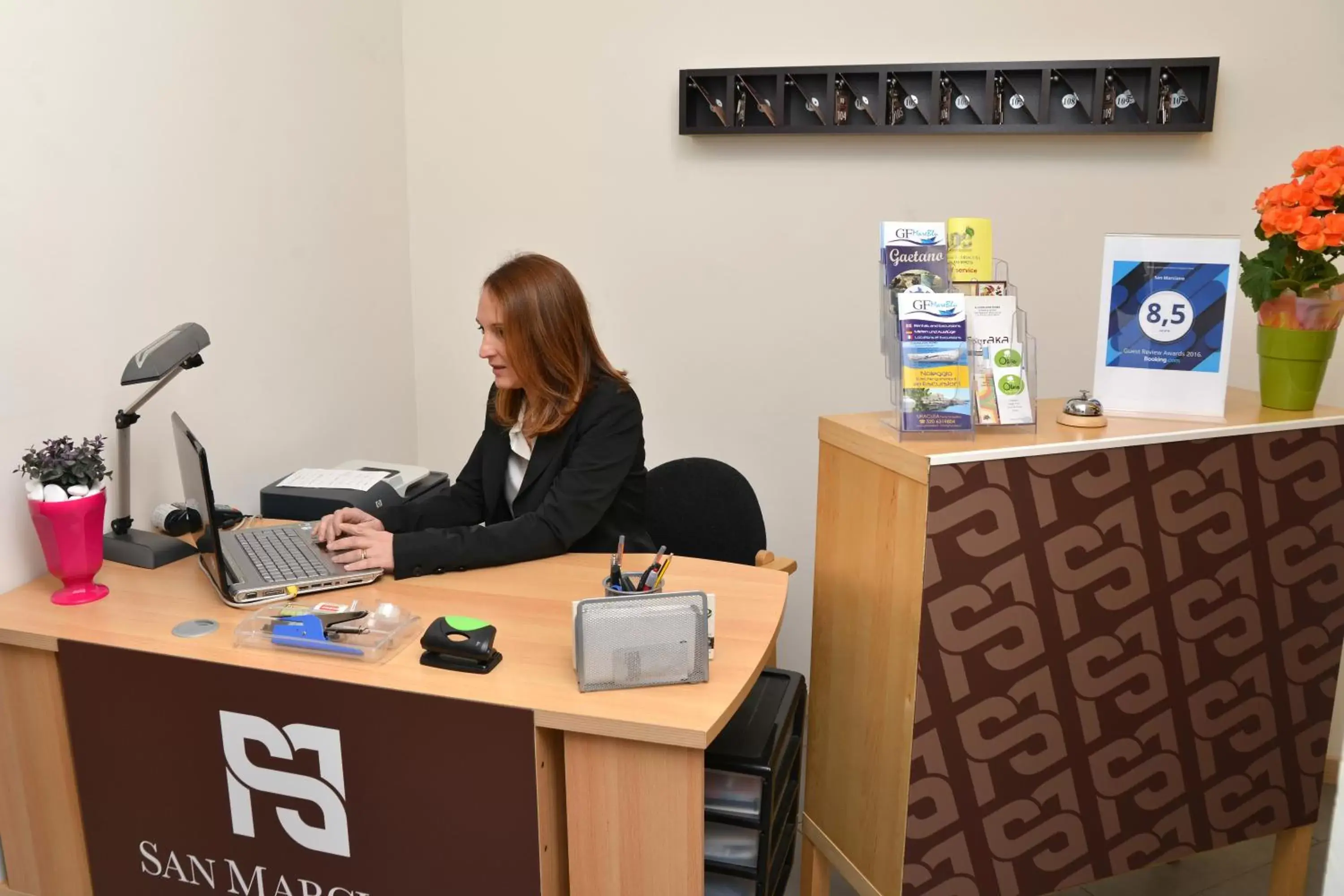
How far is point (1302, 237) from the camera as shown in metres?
1.97

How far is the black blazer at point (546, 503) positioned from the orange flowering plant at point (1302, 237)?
133cm

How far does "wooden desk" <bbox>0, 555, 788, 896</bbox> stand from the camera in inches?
55.7

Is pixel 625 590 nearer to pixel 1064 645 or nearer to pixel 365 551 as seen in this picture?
pixel 365 551

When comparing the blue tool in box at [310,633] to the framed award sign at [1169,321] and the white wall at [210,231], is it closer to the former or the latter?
the white wall at [210,231]

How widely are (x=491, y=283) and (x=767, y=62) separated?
4.47 feet

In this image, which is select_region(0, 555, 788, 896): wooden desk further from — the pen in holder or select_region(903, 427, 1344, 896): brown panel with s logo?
select_region(903, 427, 1344, 896): brown panel with s logo

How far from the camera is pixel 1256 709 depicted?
2.10 m

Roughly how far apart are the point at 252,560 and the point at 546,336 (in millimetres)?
732

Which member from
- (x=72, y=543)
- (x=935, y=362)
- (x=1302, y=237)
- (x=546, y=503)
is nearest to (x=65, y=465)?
(x=72, y=543)

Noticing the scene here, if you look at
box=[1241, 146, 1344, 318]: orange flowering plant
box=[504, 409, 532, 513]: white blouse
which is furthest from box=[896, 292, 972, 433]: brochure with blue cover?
box=[504, 409, 532, 513]: white blouse

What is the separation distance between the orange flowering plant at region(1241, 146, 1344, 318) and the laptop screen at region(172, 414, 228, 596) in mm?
2055

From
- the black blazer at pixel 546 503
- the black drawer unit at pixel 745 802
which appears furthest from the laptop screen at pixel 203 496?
the black drawer unit at pixel 745 802

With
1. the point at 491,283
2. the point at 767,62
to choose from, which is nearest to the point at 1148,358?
the point at 491,283

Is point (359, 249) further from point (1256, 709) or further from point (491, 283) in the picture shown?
point (1256, 709)
